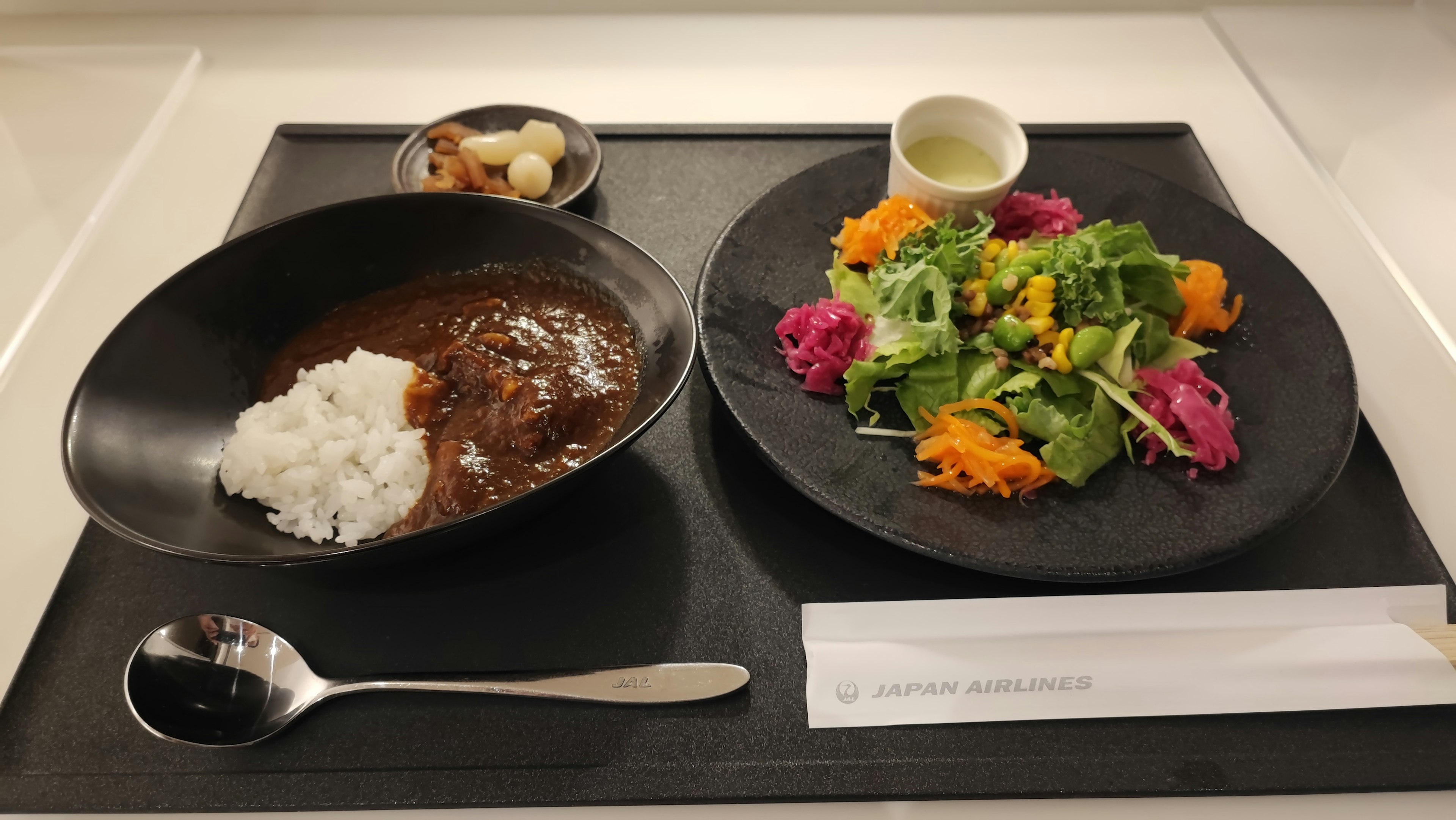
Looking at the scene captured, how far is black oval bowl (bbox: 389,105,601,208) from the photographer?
2.33 m

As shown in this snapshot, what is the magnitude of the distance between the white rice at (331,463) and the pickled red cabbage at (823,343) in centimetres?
84

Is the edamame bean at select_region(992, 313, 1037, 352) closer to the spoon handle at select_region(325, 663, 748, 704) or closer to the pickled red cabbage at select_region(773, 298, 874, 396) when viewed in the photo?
the pickled red cabbage at select_region(773, 298, 874, 396)

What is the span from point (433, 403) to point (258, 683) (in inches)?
24.1

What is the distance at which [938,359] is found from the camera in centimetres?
182

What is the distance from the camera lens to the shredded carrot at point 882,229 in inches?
80.3

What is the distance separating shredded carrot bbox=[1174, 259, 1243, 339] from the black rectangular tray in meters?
0.41

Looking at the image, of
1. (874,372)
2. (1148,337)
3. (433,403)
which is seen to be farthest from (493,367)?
(1148,337)

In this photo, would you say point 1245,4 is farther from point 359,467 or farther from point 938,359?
A: point 359,467

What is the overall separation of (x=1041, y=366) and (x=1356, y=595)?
2.42ft

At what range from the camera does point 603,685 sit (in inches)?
58.3

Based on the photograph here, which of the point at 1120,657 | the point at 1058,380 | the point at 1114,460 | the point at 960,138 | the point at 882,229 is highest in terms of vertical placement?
the point at 960,138

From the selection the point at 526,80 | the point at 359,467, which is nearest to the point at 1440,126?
the point at 359,467

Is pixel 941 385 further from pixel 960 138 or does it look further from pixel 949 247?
pixel 960 138

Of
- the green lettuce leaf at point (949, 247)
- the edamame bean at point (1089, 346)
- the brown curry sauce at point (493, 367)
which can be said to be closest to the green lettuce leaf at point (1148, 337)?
the edamame bean at point (1089, 346)
